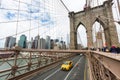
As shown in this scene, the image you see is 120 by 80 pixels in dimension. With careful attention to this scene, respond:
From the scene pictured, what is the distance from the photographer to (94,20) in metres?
30.6

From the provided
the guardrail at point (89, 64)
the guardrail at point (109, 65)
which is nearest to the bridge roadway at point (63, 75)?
the guardrail at point (89, 64)

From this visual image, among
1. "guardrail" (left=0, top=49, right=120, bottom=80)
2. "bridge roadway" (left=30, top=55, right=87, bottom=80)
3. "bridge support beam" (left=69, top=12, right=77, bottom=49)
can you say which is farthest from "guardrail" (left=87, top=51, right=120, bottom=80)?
"bridge support beam" (left=69, top=12, right=77, bottom=49)

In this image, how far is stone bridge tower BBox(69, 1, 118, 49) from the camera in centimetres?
2649

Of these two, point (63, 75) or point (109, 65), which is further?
point (63, 75)

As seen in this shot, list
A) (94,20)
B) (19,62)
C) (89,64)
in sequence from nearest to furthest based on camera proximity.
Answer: (89,64), (19,62), (94,20)

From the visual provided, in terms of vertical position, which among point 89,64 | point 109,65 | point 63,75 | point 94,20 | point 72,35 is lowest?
point 63,75

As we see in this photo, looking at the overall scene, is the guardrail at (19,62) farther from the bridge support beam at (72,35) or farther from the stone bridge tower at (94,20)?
the bridge support beam at (72,35)

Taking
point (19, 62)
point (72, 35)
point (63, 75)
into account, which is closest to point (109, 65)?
point (19, 62)

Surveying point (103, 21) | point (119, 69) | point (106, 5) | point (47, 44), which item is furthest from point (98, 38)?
point (106, 5)

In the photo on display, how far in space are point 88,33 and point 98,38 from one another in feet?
53.7

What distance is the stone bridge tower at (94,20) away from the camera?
86.9 feet

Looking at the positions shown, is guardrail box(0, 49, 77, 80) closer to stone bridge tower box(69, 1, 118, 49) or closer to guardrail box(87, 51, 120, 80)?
guardrail box(87, 51, 120, 80)

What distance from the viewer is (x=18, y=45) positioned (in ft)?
23.6

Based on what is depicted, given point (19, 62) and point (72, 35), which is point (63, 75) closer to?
point (19, 62)
